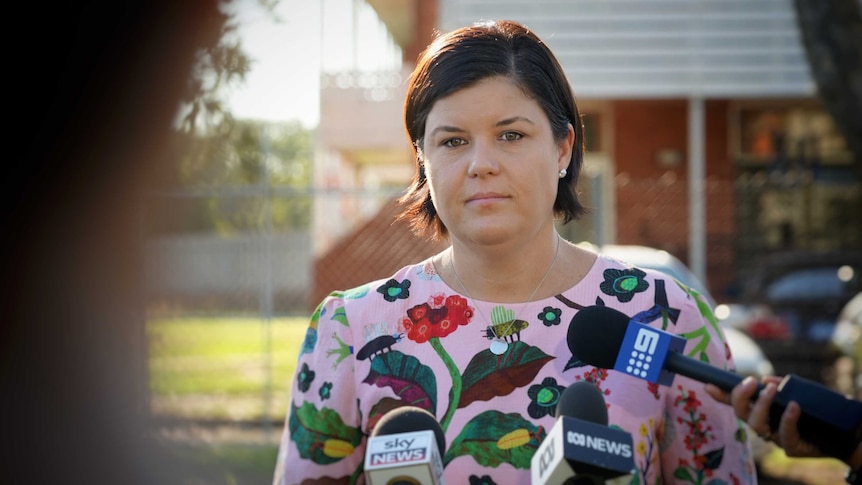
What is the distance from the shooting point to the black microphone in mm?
1784

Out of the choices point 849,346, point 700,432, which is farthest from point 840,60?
point 700,432

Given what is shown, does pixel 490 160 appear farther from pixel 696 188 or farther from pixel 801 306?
pixel 696 188

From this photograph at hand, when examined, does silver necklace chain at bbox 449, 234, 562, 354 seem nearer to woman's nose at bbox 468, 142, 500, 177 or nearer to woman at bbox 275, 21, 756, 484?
woman at bbox 275, 21, 756, 484


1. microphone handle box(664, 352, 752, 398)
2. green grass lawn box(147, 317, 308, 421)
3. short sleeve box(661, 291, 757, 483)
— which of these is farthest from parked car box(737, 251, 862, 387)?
microphone handle box(664, 352, 752, 398)

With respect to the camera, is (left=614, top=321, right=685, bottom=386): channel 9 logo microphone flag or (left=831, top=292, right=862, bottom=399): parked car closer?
(left=614, top=321, right=685, bottom=386): channel 9 logo microphone flag

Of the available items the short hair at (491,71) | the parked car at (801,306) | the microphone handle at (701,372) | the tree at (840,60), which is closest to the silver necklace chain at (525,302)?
the short hair at (491,71)

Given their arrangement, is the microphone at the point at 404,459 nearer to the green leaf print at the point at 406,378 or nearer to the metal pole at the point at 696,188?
the green leaf print at the point at 406,378

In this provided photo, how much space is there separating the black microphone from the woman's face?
0.35m

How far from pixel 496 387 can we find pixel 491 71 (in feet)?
2.44

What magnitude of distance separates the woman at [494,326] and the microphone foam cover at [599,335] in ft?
0.87

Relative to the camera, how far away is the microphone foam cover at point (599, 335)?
2.07 meters

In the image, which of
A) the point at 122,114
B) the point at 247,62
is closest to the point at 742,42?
the point at 247,62

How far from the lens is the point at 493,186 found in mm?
2418

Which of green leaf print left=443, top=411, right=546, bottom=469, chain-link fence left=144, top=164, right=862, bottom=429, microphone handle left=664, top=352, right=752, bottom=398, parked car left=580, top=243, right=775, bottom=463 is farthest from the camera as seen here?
chain-link fence left=144, top=164, right=862, bottom=429
